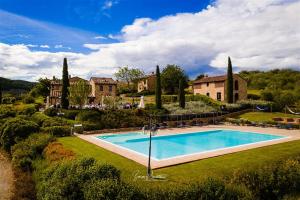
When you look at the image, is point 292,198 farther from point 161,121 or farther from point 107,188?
point 161,121

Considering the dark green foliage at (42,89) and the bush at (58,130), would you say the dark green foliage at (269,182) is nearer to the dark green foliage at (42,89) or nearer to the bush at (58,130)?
the bush at (58,130)

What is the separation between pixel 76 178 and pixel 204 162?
835cm

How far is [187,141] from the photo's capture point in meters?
26.9

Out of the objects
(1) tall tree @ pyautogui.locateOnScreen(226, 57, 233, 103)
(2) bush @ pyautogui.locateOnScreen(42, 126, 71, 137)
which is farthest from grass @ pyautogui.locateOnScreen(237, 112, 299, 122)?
(2) bush @ pyautogui.locateOnScreen(42, 126, 71, 137)

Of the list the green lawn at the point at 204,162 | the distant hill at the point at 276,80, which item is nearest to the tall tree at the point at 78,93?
the green lawn at the point at 204,162

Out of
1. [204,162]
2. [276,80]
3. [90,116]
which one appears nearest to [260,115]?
[90,116]

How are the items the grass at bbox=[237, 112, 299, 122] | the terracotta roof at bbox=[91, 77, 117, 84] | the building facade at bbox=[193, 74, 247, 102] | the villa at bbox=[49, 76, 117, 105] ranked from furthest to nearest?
the terracotta roof at bbox=[91, 77, 117, 84], the villa at bbox=[49, 76, 117, 105], the building facade at bbox=[193, 74, 247, 102], the grass at bbox=[237, 112, 299, 122]

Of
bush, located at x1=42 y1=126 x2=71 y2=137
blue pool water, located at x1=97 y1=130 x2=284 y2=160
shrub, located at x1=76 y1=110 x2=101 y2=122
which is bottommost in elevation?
blue pool water, located at x1=97 y1=130 x2=284 y2=160

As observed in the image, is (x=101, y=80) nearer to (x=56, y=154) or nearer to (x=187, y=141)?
(x=187, y=141)

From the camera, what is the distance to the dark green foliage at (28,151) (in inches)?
735

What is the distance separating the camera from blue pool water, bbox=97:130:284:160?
2270 centimetres

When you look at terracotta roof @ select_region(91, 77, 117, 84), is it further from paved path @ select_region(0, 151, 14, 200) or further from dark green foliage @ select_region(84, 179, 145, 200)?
dark green foliage @ select_region(84, 179, 145, 200)

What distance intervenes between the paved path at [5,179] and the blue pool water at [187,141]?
8349 millimetres

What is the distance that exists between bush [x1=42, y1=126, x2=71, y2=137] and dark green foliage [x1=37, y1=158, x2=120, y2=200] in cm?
1501
